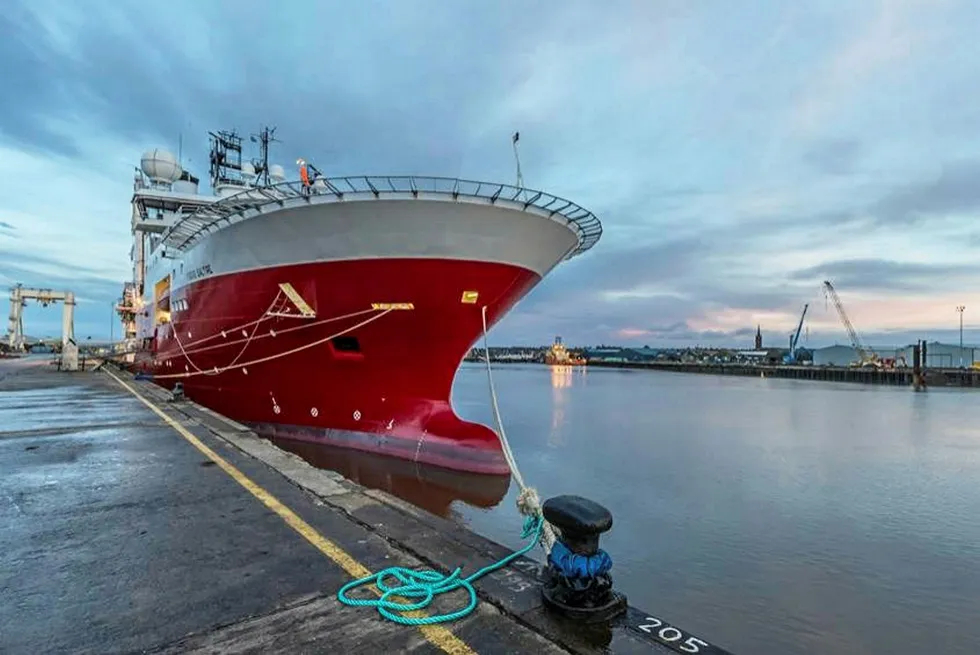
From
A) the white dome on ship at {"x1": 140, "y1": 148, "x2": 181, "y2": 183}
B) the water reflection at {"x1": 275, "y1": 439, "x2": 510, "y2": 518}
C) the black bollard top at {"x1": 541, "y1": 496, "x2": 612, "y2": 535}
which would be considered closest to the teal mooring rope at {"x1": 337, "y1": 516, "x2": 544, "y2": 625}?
the black bollard top at {"x1": 541, "y1": 496, "x2": 612, "y2": 535}

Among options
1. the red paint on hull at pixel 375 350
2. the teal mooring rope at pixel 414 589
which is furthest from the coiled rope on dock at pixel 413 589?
the red paint on hull at pixel 375 350

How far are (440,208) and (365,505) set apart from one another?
5.83 meters

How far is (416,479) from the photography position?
980 cm

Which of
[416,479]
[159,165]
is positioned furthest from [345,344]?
[159,165]

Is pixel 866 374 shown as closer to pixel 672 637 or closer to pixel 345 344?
pixel 345 344

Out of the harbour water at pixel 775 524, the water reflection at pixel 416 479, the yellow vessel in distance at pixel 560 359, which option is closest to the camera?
the harbour water at pixel 775 524

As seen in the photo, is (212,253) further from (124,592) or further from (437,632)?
(437,632)

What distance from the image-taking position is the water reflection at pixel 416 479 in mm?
9461

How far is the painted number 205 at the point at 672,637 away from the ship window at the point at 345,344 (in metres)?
8.37

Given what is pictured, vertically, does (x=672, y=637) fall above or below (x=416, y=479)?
above

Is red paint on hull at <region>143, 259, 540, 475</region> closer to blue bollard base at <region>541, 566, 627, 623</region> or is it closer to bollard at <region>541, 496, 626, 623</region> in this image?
bollard at <region>541, 496, 626, 623</region>

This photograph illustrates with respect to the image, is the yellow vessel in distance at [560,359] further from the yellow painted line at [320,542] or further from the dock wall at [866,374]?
the yellow painted line at [320,542]

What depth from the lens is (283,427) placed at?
1147cm

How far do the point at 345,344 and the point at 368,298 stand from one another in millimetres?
1345
